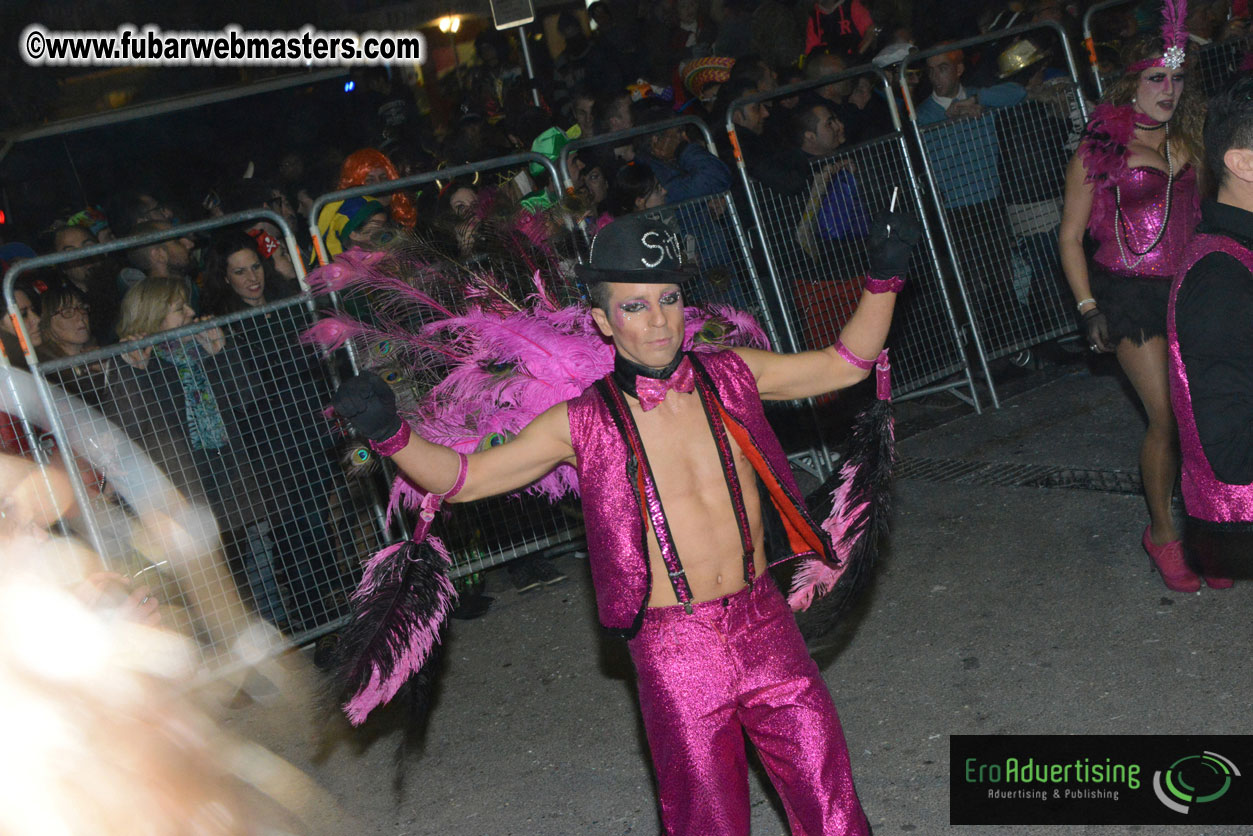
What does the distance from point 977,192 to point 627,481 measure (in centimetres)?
534

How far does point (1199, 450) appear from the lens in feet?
8.84

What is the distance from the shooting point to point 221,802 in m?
2.38

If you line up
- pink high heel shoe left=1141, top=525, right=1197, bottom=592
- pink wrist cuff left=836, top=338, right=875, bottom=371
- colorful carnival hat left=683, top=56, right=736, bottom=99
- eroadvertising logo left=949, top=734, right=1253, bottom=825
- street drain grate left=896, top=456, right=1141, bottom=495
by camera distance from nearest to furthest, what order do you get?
pink wrist cuff left=836, top=338, right=875, bottom=371
eroadvertising logo left=949, top=734, right=1253, bottom=825
pink high heel shoe left=1141, top=525, right=1197, bottom=592
street drain grate left=896, top=456, right=1141, bottom=495
colorful carnival hat left=683, top=56, right=736, bottom=99

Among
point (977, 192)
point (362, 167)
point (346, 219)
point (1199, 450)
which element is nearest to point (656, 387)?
point (1199, 450)

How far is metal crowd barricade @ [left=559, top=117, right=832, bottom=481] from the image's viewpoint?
6270 mm

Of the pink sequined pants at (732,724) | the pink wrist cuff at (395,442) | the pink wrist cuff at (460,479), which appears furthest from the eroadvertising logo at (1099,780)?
the pink wrist cuff at (395,442)

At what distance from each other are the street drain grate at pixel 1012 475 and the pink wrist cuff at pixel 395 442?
4291mm

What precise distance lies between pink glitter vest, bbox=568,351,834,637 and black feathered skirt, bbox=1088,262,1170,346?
2166 mm

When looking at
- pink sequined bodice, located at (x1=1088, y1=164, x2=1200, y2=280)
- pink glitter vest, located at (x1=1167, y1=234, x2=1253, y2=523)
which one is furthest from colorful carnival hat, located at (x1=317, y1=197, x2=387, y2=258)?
pink glitter vest, located at (x1=1167, y1=234, x2=1253, y2=523)

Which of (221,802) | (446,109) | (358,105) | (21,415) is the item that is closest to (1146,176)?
(221,802)

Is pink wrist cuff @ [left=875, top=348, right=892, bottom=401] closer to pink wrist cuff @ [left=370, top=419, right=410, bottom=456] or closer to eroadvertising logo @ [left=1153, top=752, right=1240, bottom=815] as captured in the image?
pink wrist cuff @ [left=370, top=419, right=410, bottom=456]

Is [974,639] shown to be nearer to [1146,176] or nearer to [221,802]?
[1146,176]

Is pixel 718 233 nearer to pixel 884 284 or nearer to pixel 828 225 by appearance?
pixel 828 225

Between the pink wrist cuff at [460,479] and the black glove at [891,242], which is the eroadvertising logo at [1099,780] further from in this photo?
the pink wrist cuff at [460,479]
